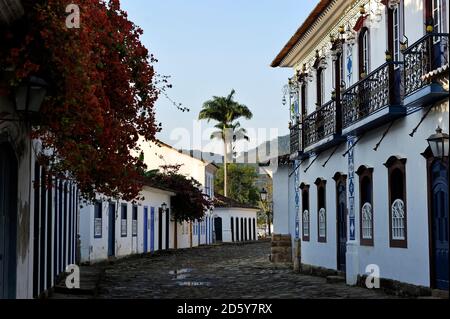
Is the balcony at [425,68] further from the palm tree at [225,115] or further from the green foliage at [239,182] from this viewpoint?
the green foliage at [239,182]

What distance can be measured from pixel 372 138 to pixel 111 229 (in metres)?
15.3

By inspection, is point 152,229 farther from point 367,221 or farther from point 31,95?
point 31,95

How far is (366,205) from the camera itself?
15734 mm

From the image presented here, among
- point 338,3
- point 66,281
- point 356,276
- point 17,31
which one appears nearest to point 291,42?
point 338,3

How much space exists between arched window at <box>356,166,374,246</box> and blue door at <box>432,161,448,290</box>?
3121 millimetres

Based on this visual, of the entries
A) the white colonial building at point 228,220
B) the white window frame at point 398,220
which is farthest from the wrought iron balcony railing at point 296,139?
the white colonial building at point 228,220

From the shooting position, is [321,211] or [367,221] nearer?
[367,221]

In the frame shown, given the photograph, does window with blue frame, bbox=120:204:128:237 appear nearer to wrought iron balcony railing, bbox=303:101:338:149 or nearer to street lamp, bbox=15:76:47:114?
wrought iron balcony railing, bbox=303:101:338:149

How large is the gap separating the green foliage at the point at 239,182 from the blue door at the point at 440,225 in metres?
65.3

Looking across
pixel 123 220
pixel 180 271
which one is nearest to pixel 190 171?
pixel 123 220

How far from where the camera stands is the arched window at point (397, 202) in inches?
534
